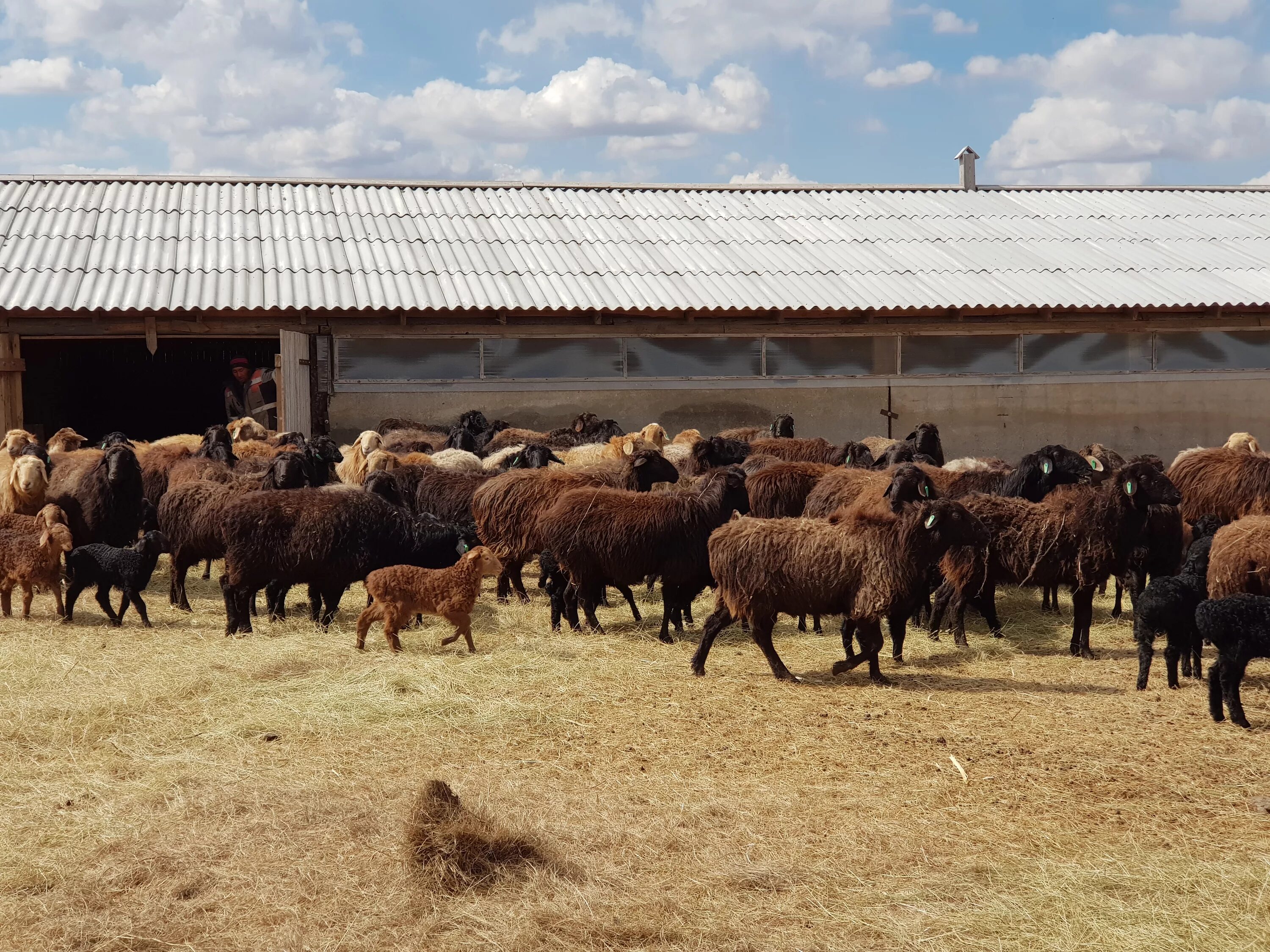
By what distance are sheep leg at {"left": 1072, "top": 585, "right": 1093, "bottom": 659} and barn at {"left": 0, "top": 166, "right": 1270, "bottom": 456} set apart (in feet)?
30.8

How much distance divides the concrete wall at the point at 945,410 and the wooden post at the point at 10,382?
13.1 feet

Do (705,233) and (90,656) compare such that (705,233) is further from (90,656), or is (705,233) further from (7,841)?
(7,841)

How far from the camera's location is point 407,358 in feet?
56.6

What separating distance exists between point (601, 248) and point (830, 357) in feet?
14.1

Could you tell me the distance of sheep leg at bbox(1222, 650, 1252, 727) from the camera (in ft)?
22.2

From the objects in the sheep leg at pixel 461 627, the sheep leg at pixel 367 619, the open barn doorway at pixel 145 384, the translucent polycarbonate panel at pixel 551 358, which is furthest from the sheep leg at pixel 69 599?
the open barn doorway at pixel 145 384

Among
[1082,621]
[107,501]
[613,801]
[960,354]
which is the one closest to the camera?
[613,801]

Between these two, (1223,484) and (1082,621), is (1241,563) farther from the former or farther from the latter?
(1223,484)

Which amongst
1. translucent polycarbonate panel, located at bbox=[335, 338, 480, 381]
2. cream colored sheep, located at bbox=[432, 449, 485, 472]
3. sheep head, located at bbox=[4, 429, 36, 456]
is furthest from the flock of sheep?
translucent polycarbonate panel, located at bbox=[335, 338, 480, 381]

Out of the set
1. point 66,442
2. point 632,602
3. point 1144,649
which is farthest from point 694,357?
point 1144,649

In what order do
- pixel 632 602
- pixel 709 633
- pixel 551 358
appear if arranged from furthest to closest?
pixel 551 358
pixel 632 602
pixel 709 633

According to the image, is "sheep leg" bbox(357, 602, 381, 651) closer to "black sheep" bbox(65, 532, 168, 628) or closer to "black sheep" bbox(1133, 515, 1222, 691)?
"black sheep" bbox(65, 532, 168, 628)

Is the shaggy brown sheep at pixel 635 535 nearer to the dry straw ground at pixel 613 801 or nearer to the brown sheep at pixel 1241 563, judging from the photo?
the dry straw ground at pixel 613 801

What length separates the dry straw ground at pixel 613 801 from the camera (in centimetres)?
444
